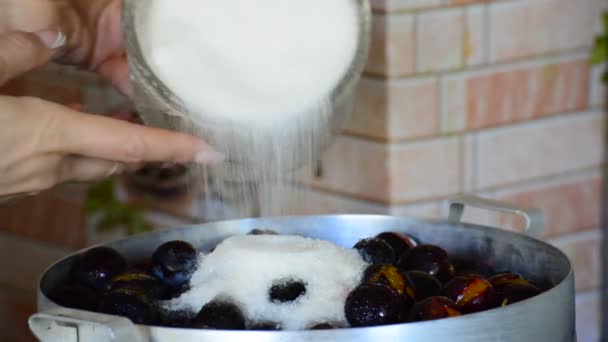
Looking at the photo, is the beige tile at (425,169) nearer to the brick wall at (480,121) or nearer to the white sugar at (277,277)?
the brick wall at (480,121)

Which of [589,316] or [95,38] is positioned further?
[589,316]

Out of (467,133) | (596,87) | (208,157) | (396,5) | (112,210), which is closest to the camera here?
(208,157)

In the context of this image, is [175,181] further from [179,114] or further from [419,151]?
[179,114]

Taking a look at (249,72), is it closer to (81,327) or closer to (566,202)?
(81,327)

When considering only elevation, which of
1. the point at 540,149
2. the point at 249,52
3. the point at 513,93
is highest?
the point at 249,52

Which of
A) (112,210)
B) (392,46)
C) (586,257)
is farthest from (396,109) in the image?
(112,210)

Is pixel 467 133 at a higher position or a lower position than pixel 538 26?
lower

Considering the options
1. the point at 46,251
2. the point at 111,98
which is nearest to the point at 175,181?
the point at 111,98
